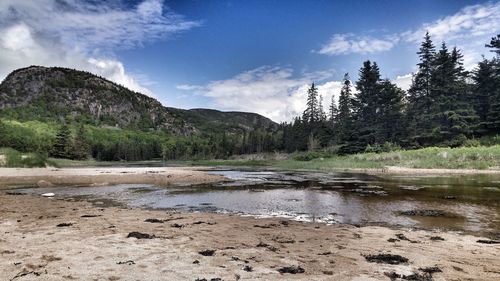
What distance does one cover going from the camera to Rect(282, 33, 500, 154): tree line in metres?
55.8

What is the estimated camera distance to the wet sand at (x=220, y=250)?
595 cm

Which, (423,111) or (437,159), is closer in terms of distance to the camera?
(437,159)

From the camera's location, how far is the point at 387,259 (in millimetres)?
6875

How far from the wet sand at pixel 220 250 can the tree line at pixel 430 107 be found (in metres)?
51.3

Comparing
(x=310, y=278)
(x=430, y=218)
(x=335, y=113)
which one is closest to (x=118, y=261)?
(x=310, y=278)

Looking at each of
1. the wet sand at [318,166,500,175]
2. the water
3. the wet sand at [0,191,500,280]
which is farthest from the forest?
the wet sand at [0,191,500,280]

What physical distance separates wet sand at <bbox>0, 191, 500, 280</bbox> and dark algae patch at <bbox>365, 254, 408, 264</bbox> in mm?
131

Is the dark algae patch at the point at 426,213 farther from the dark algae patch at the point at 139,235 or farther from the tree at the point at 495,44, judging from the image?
the tree at the point at 495,44

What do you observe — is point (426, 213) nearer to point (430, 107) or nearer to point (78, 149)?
point (430, 107)

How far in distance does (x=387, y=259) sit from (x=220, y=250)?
11.0 ft

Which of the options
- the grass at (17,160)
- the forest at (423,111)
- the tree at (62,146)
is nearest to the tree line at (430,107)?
the forest at (423,111)

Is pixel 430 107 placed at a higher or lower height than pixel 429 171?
higher

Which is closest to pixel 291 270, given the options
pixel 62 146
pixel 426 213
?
pixel 426 213

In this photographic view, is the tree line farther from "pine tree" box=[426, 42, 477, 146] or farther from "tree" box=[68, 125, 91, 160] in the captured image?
"tree" box=[68, 125, 91, 160]
